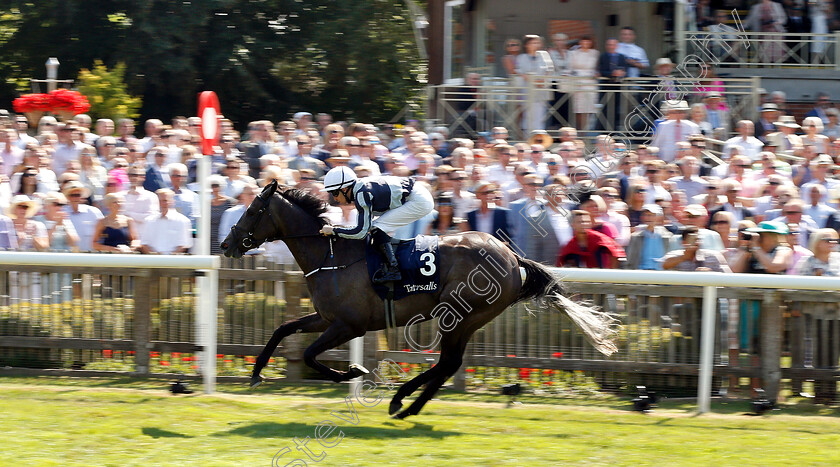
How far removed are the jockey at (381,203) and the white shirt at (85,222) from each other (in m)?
2.78

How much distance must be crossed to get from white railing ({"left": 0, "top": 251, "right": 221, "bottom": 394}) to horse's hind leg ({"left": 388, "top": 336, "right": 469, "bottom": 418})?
1435mm

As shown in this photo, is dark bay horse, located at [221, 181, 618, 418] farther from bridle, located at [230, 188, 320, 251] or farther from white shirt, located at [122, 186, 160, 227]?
white shirt, located at [122, 186, 160, 227]

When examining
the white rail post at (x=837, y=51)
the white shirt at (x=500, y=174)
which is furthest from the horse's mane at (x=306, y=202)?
the white rail post at (x=837, y=51)

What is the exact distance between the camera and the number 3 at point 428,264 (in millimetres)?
6801

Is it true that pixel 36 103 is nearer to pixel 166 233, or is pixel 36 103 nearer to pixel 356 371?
pixel 166 233

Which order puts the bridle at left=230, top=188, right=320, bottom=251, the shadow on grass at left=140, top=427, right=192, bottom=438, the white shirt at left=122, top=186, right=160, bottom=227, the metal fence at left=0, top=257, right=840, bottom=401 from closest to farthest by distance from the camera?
1. the shadow on grass at left=140, top=427, right=192, bottom=438
2. the bridle at left=230, top=188, right=320, bottom=251
3. the metal fence at left=0, top=257, right=840, bottom=401
4. the white shirt at left=122, top=186, right=160, bottom=227

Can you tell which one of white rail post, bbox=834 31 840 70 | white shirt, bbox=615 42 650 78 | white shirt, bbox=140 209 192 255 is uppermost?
white rail post, bbox=834 31 840 70

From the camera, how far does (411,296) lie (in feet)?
22.4

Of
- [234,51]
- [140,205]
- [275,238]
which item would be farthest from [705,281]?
[234,51]

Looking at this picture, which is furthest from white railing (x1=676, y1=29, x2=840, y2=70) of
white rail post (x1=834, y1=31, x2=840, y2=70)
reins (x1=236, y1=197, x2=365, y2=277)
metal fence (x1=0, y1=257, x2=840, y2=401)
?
reins (x1=236, y1=197, x2=365, y2=277)

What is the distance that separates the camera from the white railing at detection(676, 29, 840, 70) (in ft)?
47.5

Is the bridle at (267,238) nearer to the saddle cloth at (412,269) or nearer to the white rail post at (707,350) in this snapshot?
the saddle cloth at (412,269)

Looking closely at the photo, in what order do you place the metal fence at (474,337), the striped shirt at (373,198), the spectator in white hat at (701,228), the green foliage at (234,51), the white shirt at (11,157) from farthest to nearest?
the green foliage at (234,51) < the white shirt at (11,157) < the spectator in white hat at (701,228) < the metal fence at (474,337) < the striped shirt at (373,198)

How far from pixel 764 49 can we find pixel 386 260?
979 cm
